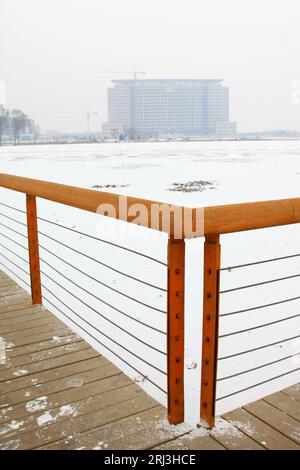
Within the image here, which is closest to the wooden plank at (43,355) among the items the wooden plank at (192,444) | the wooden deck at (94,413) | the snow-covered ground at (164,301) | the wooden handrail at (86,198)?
the wooden deck at (94,413)

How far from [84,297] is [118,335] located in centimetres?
99

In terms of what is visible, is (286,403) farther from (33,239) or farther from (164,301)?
(164,301)

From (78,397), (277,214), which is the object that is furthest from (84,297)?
(277,214)

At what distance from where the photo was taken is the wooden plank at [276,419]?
189 centimetres

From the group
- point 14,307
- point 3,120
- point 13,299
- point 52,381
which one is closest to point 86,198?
point 52,381

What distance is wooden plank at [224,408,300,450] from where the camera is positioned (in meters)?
1.80

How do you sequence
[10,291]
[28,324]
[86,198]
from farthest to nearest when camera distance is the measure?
[10,291]
[28,324]
[86,198]

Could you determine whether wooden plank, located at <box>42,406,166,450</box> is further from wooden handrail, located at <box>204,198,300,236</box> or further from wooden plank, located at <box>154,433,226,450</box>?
wooden handrail, located at <box>204,198,300,236</box>

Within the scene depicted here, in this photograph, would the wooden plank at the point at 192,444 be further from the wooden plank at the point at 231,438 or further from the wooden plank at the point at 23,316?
the wooden plank at the point at 23,316

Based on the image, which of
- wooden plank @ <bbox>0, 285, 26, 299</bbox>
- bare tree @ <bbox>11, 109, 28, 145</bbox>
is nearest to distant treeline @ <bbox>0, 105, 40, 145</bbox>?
bare tree @ <bbox>11, 109, 28, 145</bbox>

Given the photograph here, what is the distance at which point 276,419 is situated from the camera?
198 centimetres

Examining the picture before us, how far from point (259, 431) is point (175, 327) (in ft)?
1.88

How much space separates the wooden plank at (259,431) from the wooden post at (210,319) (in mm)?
144

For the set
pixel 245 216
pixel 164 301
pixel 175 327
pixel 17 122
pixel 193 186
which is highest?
pixel 17 122
